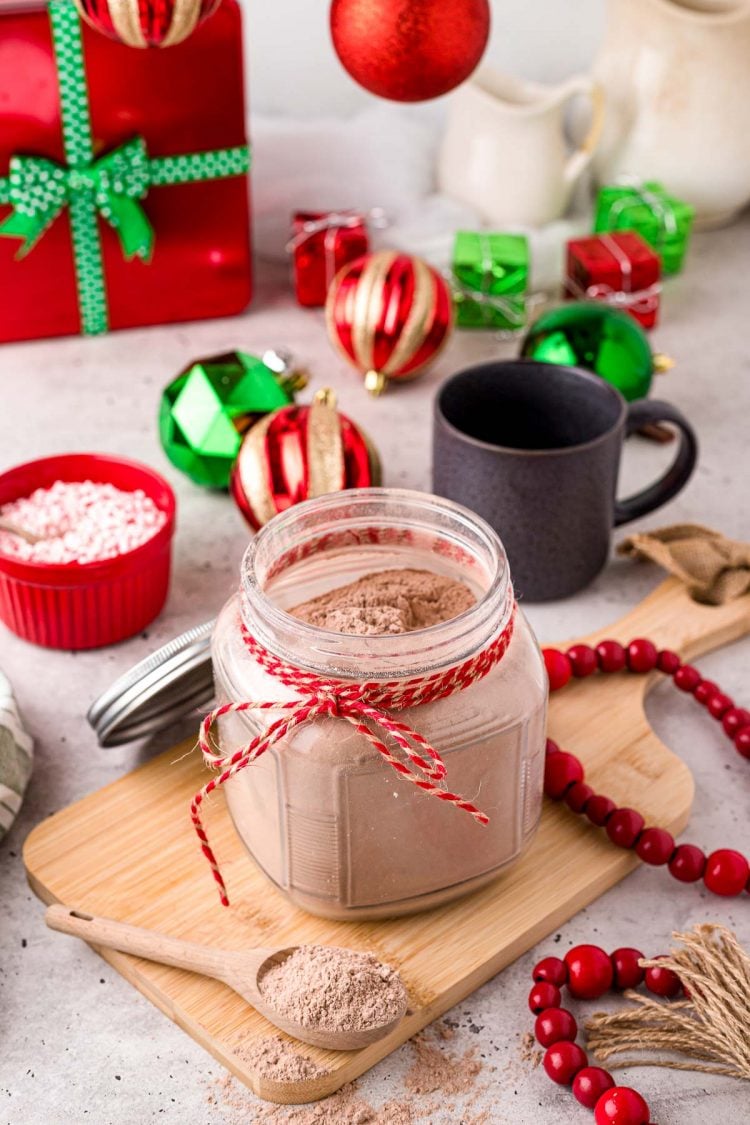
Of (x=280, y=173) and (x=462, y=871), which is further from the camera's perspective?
(x=280, y=173)

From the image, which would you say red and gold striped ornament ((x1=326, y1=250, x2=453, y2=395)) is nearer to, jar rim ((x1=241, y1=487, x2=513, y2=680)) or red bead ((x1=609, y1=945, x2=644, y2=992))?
jar rim ((x1=241, y1=487, x2=513, y2=680))

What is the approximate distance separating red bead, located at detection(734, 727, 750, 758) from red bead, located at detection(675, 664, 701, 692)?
0.05 meters

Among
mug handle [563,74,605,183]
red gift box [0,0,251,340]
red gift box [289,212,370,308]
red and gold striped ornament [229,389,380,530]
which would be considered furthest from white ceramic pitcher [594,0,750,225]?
red and gold striped ornament [229,389,380,530]

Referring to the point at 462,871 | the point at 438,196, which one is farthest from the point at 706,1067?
the point at 438,196

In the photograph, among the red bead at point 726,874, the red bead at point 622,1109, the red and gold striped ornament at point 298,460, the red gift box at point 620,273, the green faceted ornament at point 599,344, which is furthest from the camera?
the red gift box at point 620,273

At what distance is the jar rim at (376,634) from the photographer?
74 cm

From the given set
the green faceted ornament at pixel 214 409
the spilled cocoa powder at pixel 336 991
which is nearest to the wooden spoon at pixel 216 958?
the spilled cocoa powder at pixel 336 991

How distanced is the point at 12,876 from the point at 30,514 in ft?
1.01

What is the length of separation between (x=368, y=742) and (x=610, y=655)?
0.31 meters

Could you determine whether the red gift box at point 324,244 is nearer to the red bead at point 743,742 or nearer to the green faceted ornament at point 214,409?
the green faceted ornament at point 214,409

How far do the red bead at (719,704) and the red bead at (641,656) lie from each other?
2.0 inches

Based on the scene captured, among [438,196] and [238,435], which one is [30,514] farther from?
[438,196]

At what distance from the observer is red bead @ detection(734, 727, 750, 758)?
3.14 ft

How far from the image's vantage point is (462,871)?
0.82m
